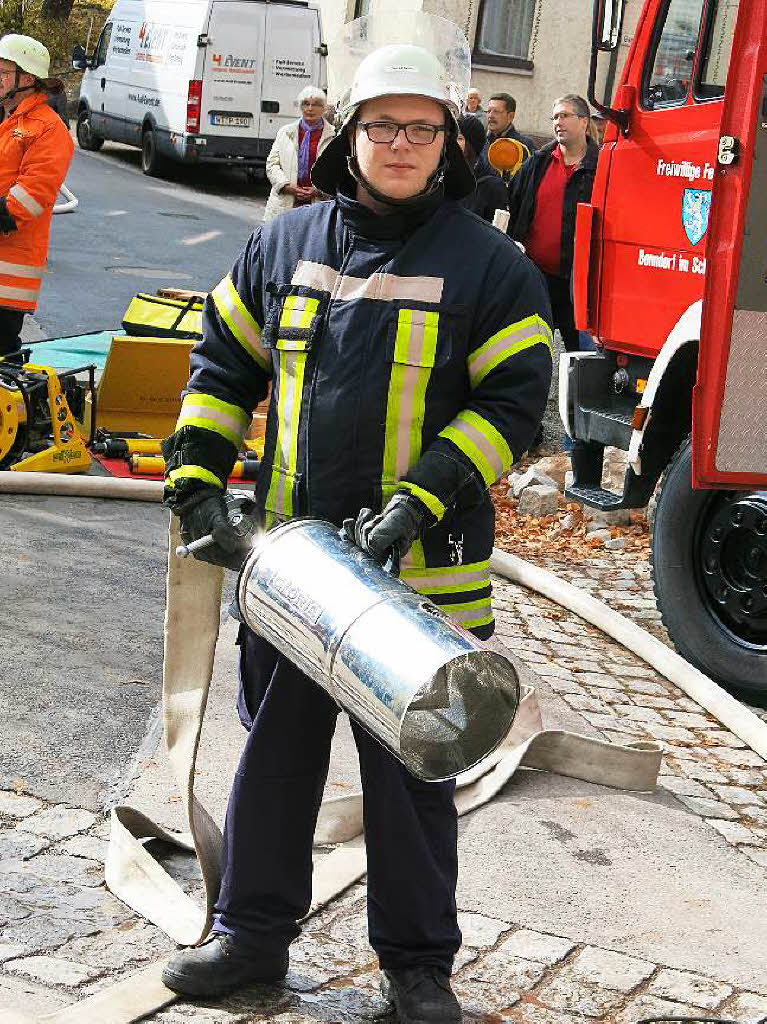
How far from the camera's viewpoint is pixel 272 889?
3.41 meters

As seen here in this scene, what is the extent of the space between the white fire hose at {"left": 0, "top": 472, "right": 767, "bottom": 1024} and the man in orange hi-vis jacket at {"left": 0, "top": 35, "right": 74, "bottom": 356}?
13.7 feet

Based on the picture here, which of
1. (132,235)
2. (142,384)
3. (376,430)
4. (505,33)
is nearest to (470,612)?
(376,430)

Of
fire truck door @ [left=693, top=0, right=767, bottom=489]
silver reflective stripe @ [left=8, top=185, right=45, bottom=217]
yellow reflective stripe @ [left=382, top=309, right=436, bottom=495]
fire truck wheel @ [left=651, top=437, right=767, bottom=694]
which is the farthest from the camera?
silver reflective stripe @ [left=8, top=185, right=45, bottom=217]

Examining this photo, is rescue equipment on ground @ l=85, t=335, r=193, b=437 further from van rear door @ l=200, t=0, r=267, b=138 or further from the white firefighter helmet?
van rear door @ l=200, t=0, r=267, b=138

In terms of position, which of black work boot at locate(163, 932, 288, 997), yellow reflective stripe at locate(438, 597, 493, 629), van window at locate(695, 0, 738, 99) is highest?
van window at locate(695, 0, 738, 99)

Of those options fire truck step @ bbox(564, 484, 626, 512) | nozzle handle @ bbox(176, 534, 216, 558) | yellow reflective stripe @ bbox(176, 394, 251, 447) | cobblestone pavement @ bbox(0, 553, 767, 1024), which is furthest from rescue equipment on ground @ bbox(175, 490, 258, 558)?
fire truck step @ bbox(564, 484, 626, 512)

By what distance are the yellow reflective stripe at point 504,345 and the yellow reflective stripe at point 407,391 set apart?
0.11 meters

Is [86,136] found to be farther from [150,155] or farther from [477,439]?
[477,439]

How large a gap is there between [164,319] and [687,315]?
3843 mm

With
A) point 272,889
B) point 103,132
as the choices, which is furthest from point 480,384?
point 103,132

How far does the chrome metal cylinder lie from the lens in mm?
2945

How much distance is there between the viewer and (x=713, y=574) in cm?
621

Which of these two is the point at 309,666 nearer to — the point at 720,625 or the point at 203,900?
the point at 203,900

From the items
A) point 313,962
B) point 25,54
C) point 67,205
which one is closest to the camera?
point 313,962
